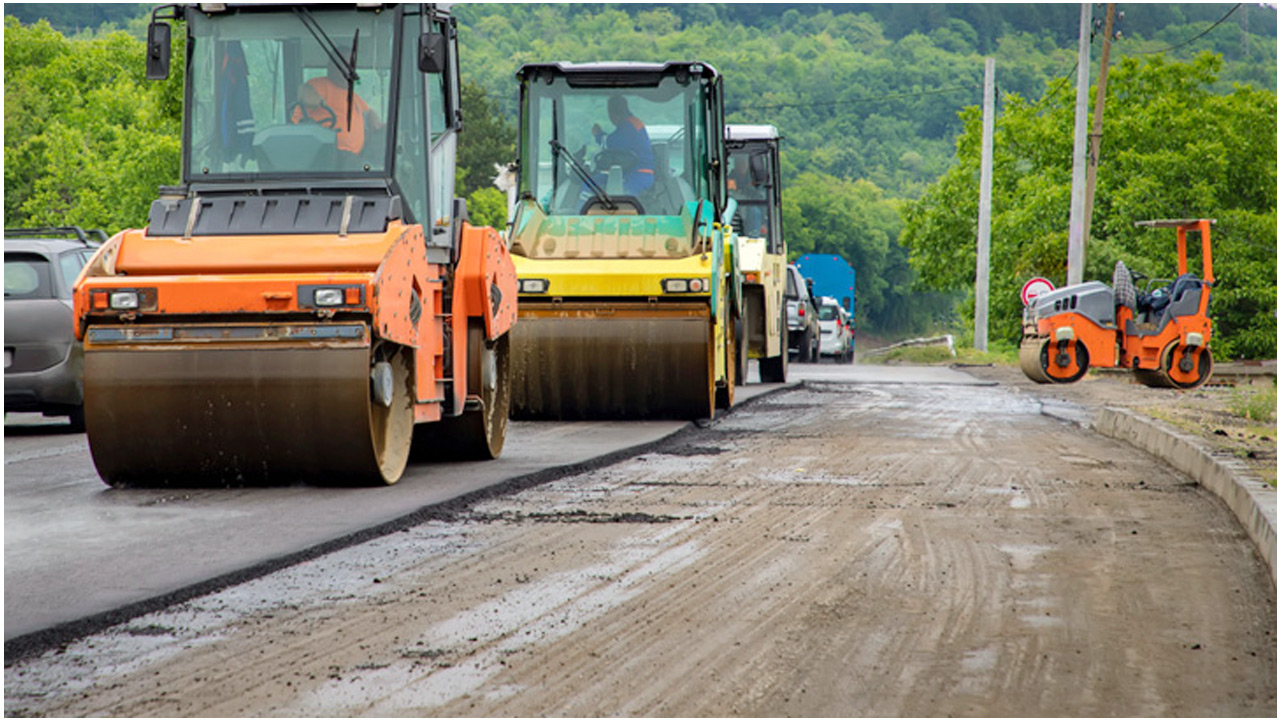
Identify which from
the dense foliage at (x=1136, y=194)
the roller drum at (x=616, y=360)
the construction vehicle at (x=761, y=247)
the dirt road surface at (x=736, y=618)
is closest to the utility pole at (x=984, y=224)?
the dense foliage at (x=1136, y=194)

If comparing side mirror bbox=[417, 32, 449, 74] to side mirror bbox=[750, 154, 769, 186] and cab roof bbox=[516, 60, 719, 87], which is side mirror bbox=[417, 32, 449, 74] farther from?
side mirror bbox=[750, 154, 769, 186]

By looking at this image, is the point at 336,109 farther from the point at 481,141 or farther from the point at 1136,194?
the point at 481,141

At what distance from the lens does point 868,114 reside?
11925 cm

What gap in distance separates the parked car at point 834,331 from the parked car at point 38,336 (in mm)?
33535

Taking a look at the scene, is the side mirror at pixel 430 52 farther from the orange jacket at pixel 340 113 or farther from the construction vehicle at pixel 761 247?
the construction vehicle at pixel 761 247

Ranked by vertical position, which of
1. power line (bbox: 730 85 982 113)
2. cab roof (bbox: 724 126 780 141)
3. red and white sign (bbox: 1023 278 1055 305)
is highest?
power line (bbox: 730 85 982 113)

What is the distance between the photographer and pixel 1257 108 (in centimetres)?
5331

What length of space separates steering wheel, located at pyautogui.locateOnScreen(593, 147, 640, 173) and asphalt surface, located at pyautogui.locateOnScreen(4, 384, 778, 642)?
4435 millimetres

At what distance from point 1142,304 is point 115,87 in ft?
203

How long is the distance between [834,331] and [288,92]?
37.8 meters

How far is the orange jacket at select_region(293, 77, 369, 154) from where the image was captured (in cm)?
1029

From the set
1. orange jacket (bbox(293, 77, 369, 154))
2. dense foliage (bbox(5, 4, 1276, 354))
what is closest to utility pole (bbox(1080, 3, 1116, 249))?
dense foliage (bbox(5, 4, 1276, 354))

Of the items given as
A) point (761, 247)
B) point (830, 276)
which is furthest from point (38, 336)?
point (830, 276)

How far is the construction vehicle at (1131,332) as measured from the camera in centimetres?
2028
